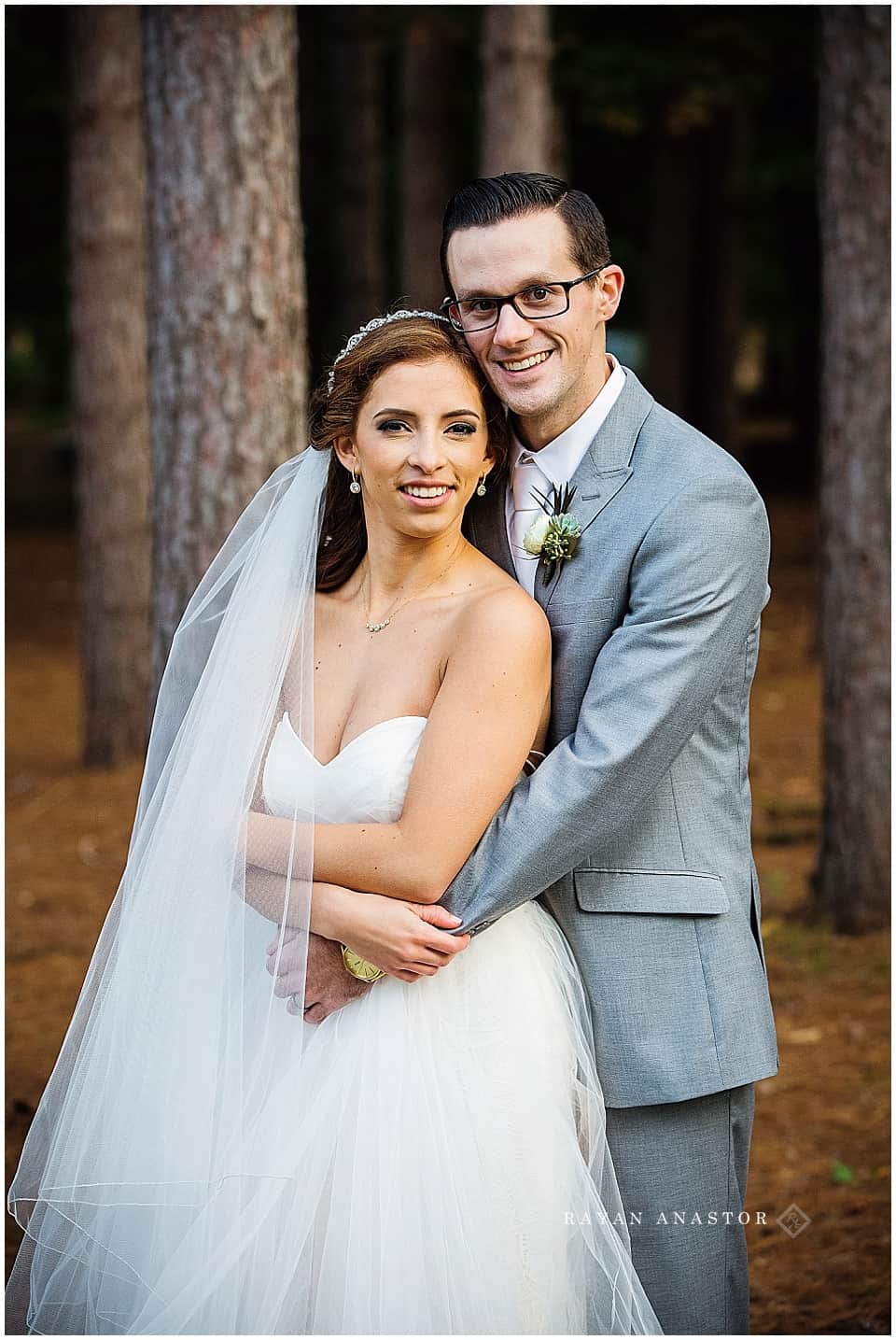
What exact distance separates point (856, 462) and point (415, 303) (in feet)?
11.8

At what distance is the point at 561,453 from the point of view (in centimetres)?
311

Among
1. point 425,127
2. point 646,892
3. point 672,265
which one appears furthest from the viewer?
point 672,265

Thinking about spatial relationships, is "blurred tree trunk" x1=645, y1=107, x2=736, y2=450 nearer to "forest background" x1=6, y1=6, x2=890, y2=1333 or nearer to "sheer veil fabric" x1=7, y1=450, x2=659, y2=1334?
"forest background" x1=6, y1=6, x2=890, y2=1333

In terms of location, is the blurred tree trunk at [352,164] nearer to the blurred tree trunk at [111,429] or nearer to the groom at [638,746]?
the blurred tree trunk at [111,429]

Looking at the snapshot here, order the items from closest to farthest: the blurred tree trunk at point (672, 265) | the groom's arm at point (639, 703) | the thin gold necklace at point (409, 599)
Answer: the groom's arm at point (639, 703)
the thin gold necklace at point (409, 599)
the blurred tree trunk at point (672, 265)

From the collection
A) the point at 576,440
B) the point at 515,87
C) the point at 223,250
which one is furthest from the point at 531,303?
the point at 515,87

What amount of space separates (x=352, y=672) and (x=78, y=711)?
911 centimetres

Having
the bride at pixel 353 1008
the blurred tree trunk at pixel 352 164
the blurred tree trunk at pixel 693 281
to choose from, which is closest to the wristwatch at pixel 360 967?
the bride at pixel 353 1008

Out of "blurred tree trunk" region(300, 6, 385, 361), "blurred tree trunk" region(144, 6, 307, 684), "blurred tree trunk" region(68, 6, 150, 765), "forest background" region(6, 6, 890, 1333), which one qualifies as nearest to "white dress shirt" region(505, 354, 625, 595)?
"forest background" region(6, 6, 890, 1333)

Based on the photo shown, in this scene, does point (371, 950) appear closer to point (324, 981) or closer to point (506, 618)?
point (324, 981)

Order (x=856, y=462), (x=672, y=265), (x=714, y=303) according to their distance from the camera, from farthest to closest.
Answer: (x=714, y=303) → (x=672, y=265) → (x=856, y=462)

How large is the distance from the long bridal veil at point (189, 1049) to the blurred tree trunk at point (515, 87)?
7165 millimetres

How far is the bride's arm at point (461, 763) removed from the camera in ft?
9.20

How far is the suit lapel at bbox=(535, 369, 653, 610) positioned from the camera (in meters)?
3.00
